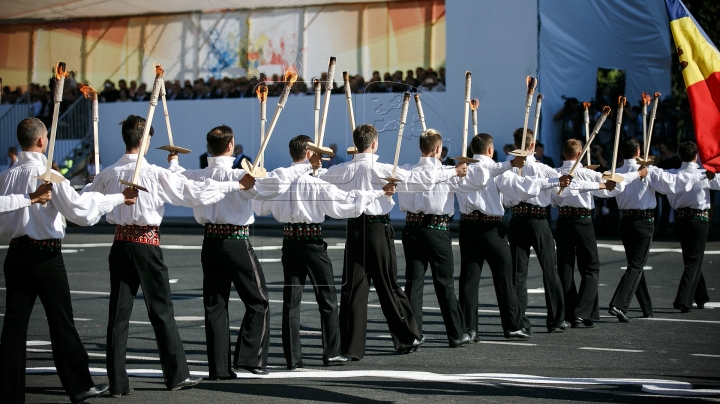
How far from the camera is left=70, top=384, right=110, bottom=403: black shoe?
21.8ft

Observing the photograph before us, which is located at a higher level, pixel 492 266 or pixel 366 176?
pixel 366 176

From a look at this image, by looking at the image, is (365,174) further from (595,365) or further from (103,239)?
(103,239)

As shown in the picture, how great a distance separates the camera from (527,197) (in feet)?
31.5

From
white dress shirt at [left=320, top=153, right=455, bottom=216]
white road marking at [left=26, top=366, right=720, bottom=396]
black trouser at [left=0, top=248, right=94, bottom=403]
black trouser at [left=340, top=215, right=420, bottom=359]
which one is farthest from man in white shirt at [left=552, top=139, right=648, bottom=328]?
black trouser at [left=0, top=248, right=94, bottom=403]

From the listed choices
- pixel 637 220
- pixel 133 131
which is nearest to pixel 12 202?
pixel 133 131

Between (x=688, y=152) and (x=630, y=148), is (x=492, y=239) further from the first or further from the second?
(x=688, y=152)

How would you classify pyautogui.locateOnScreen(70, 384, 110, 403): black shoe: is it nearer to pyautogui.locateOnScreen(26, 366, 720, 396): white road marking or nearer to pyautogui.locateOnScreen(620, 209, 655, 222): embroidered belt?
pyautogui.locateOnScreen(26, 366, 720, 396): white road marking

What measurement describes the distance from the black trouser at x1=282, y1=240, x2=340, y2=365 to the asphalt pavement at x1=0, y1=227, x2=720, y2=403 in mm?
211

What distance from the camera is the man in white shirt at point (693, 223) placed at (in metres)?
11.3

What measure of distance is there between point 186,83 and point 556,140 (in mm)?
12790

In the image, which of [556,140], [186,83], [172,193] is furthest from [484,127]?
[172,193]

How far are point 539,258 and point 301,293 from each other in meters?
3.02

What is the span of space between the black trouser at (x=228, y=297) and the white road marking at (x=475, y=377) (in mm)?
204

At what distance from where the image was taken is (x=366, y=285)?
8641mm
